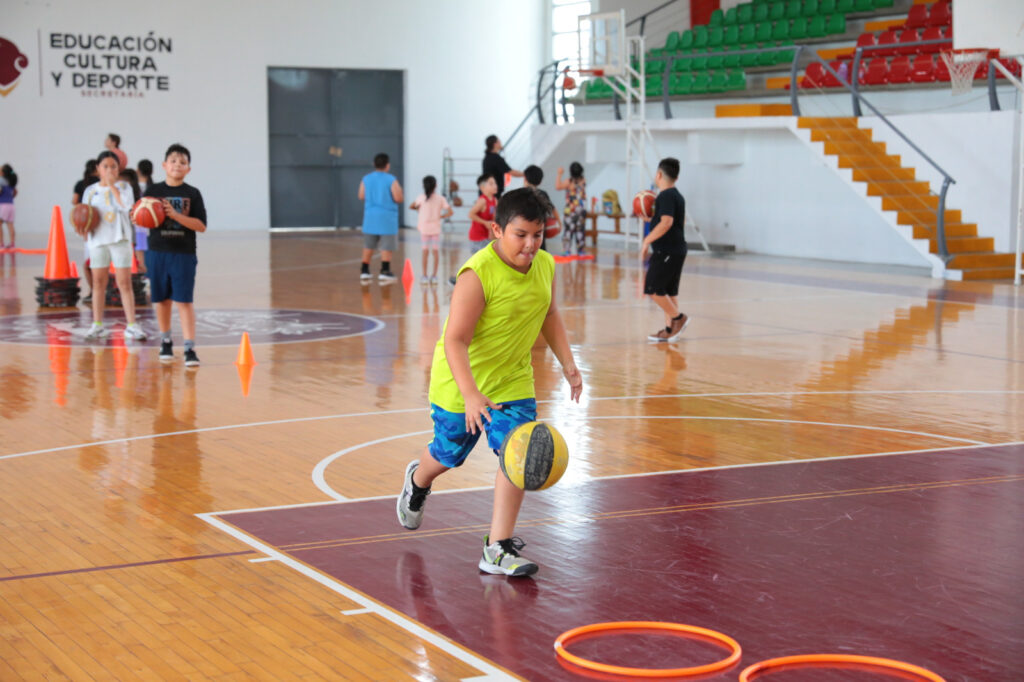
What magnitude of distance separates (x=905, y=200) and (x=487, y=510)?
52.2ft

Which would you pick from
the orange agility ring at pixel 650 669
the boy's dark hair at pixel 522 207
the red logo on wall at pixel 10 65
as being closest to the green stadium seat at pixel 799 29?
the red logo on wall at pixel 10 65

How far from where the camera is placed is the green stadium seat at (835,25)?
25.0 metres

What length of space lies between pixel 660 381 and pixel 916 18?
15.9 metres

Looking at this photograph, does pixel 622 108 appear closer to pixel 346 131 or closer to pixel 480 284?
pixel 346 131

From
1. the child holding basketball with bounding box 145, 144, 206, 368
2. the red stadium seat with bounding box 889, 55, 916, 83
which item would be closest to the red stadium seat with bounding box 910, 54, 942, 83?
the red stadium seat with bounding box 889, 55, 916, 83

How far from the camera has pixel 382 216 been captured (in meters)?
18.3

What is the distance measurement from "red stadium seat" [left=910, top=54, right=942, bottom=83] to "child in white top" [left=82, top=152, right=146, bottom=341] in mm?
14285

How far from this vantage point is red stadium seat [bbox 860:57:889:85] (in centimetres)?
2230

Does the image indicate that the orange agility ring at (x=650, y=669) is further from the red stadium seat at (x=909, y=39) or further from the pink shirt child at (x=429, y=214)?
the red stadium seat at (x=909, y=39)

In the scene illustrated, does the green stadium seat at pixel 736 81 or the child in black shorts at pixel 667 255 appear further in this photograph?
the green stadium seat at pixel 736 81

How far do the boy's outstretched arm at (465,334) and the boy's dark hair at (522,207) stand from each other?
0.26 metres

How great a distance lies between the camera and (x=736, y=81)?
2486cm

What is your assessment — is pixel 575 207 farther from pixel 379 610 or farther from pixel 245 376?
pixel 379 610

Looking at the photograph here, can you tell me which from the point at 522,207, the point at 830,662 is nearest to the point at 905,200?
the point at 522,207
